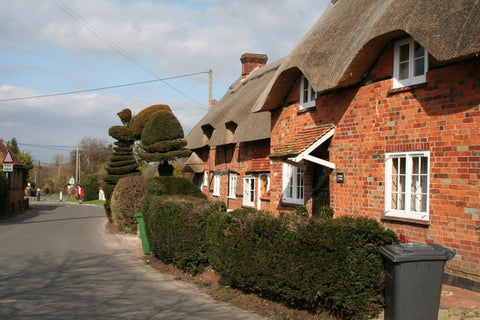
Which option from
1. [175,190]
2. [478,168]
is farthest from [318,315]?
[175,190]

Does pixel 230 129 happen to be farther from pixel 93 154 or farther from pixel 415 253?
pixel 93 154

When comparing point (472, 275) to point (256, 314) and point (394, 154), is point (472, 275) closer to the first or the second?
point (394, 154)

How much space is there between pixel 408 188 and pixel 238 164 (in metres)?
13.4

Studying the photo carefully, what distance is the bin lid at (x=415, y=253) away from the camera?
229 inches

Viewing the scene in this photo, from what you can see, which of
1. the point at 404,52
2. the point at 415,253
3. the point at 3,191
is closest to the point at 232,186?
the point at 3,191

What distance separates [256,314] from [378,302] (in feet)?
6.54

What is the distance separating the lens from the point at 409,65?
29.7 ft

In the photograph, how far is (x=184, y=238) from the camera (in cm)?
1015

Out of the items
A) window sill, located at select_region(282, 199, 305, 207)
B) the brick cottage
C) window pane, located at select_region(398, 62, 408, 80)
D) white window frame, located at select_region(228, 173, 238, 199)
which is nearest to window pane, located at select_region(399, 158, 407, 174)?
the brick cottage

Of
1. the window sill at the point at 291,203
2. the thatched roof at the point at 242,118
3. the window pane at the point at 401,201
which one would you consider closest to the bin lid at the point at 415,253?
the window pane at the point at 401,201

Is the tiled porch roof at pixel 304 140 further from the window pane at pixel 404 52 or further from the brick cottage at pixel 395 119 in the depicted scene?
the window pane at pixel 404 52

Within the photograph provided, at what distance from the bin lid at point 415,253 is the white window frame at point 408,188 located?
251 cm

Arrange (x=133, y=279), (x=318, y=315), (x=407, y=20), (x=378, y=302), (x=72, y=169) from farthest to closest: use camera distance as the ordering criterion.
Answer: (x=72, y=169) → (x=133, y=279) → (x=407, y=20) → (x=318, y=315) → (x=378, y=302)

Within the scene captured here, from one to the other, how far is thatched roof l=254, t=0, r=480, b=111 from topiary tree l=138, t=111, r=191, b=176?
14223 millimetres
